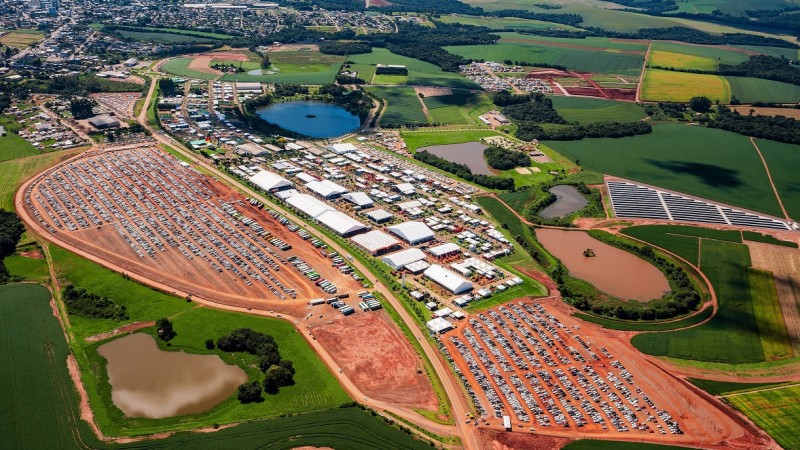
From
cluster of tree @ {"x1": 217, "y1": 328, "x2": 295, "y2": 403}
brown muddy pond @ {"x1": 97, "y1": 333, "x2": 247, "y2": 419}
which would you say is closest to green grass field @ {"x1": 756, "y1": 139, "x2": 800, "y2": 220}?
cluster of tree @ {"x1": 217, "y1": 328, "x2": 295, "y2": 403}

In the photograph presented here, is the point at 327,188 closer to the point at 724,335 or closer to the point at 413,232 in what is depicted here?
the point at 413,232

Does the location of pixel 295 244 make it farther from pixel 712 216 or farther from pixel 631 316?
pixel 712 216

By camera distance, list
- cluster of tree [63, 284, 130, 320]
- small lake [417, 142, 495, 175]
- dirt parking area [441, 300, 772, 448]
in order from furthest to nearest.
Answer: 1. small lake [417, 142, 495, 175]
2. cluster of tree [63, 284, 130, 320]
3. dirt parking area [441, 300, 772, 448]

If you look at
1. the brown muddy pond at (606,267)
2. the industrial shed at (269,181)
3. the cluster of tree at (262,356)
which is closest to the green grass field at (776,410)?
the brown muddy pond at (606,267)

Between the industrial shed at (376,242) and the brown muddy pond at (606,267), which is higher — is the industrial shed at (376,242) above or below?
below

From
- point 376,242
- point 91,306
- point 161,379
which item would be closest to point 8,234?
point 91,306

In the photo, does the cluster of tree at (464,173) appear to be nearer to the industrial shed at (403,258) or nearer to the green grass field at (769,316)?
the industrial shed at (403,258)

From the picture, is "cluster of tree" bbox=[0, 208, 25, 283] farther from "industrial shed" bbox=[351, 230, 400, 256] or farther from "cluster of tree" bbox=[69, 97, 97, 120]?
"cluster of tree" bbox=[69, 97, 97, 120]
